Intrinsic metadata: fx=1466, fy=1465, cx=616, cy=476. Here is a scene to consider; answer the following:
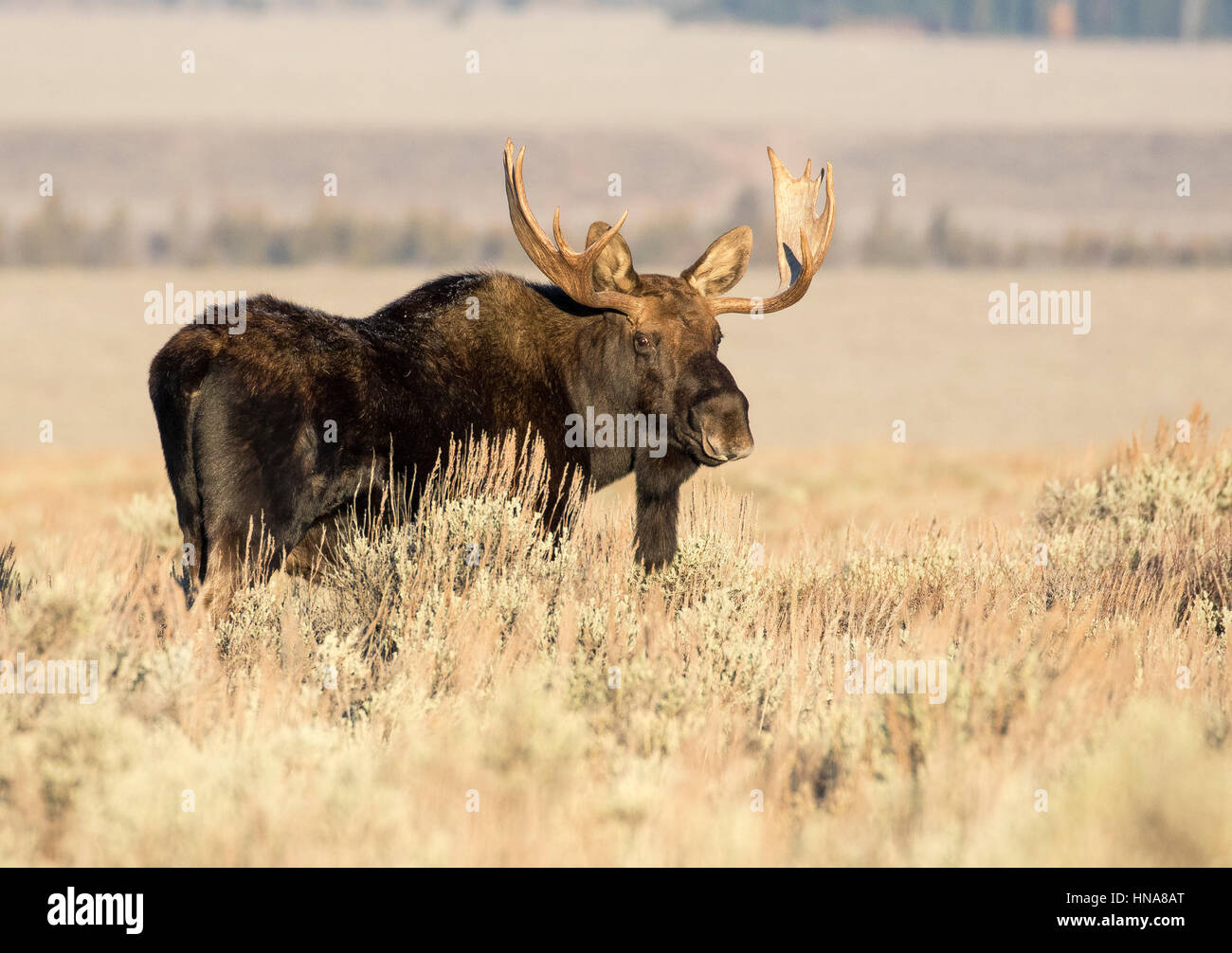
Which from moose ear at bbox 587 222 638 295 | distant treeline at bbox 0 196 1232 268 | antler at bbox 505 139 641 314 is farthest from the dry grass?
distant treeline at bbox 0 196 1232 268

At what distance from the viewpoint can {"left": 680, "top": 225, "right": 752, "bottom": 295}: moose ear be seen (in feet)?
23.7

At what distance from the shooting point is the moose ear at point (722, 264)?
285 inches

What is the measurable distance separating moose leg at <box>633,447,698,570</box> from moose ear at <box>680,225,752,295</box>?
92cm

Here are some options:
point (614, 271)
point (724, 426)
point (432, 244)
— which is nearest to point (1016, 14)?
point (432, 244)

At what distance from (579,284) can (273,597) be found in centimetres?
202

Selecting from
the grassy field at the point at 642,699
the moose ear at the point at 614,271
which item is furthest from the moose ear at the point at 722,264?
the grassy field at the point at 642,699

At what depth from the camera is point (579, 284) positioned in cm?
667

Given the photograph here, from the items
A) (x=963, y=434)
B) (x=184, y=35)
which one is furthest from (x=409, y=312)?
(x=184, y=35)

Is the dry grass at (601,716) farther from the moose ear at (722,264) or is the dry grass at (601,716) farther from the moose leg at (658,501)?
the moose ear at (722,264)

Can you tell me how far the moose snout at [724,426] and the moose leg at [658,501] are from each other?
0.37 meters

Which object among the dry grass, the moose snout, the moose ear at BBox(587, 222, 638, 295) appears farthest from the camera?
the moose ear at BBox(587, 222, 638, 295)

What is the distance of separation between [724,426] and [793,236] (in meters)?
1.67

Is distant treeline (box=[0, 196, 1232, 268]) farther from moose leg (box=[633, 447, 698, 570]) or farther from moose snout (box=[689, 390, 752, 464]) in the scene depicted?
moose snout (box=[689, 390, 752, 464])

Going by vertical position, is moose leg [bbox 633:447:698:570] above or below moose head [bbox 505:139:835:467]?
below
